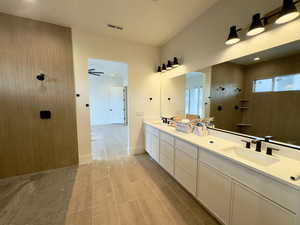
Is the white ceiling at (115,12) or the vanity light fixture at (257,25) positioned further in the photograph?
the white ceiling at (115,12)

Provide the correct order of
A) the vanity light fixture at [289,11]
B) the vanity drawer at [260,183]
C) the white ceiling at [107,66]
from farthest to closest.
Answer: the white ceiling at [107,66] < the vanity light fixture at [289,11] < the vanity drawer at [260,183]

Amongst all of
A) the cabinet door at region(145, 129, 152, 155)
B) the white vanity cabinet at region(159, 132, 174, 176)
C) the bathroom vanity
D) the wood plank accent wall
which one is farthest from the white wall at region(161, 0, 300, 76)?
the wood plank accent wall

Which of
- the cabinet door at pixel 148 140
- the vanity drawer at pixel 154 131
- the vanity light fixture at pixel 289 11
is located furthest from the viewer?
the cabinet door at pixel 148 140

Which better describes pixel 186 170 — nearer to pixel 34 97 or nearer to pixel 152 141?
pixel 152 141

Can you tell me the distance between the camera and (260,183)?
1.02m

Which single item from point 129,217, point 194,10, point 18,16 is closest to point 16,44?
point 18,16

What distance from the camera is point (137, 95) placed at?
3.36 metres

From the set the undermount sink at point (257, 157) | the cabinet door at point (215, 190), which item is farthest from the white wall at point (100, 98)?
the undermount sink at point (257, 157)

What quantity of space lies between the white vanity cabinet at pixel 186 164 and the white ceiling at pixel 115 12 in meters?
2.12

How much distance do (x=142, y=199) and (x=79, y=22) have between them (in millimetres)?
3261

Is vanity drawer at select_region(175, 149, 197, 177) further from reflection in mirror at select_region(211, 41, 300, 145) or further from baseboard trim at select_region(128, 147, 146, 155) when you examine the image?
baseboard trim at select_region(128, 147, 146, 155)

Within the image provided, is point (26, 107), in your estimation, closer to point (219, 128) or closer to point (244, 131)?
point (219, 128)

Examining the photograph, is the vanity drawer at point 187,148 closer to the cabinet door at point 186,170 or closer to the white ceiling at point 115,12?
the cabinet door at point 186,170

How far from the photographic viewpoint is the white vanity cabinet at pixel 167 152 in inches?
87.2
